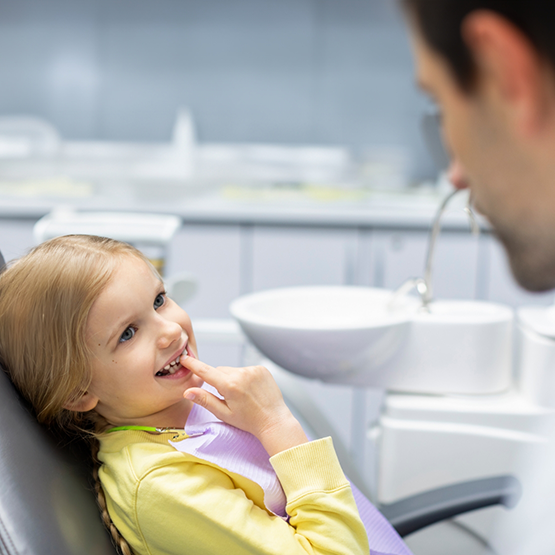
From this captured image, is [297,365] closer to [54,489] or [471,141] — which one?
[54,489]

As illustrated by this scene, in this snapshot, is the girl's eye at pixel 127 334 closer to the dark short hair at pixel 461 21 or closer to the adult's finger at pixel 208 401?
the adult's finger at pixel 208 401

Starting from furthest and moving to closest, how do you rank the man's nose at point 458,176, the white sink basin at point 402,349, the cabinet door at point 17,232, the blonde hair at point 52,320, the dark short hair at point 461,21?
the cabinet door at point 17,232
the white sink basin at point 402,349
the blonde hair at point 52,320
the man's nose at point 458,176
the dark short hair at point 461,21

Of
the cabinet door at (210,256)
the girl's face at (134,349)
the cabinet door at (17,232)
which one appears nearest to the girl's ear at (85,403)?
the girl's face at (134,349)

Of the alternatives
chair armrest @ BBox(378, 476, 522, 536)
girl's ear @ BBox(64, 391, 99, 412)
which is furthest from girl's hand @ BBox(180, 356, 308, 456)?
chair armrest @ BBox(378, 476, 522, 536)

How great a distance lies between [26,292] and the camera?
70 cm

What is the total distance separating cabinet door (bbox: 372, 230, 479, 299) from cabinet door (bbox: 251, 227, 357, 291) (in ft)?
0.35

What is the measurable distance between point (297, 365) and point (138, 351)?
1.60 feet

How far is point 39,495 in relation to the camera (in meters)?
0.62

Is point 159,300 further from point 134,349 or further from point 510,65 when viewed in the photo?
point 510,65

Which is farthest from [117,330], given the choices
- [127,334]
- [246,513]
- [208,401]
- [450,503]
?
[450,503]

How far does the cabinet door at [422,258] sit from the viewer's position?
6.80 ft

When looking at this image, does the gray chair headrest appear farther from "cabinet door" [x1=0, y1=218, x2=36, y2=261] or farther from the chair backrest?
"cabinet door" [x1=0, y1=218, x2=36, y2=261]

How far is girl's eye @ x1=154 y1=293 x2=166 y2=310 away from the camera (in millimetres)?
778

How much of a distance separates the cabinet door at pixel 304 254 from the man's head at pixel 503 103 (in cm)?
155
